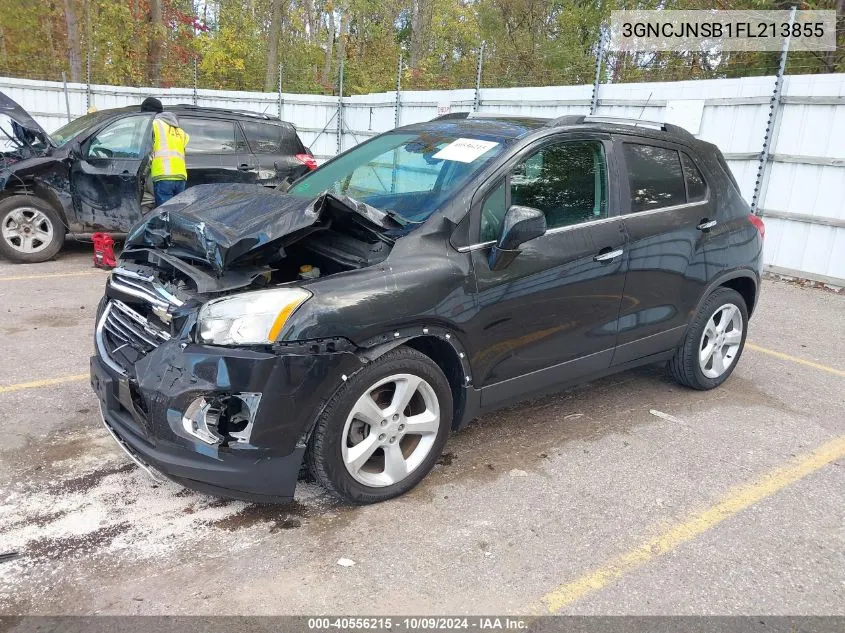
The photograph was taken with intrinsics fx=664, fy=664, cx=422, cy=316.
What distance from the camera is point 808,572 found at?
9.17 feet

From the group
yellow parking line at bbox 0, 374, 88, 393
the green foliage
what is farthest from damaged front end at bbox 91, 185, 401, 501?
the green foliage

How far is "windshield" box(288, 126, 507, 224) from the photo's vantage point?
338 cm

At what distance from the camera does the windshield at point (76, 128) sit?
7844mm

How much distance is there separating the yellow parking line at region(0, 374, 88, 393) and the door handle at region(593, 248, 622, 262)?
3.37m

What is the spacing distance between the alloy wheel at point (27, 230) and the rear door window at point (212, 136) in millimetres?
1821

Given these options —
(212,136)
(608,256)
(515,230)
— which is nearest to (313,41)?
(212,136)

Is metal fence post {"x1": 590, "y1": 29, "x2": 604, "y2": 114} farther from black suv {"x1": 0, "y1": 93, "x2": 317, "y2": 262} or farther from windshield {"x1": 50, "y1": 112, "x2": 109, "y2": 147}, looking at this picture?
windshield {"x1": 50, "y1": 112, "x2": 109, "y2": 147}

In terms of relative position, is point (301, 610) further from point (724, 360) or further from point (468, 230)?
point (724, 360)

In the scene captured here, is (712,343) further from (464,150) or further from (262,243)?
(262,243)

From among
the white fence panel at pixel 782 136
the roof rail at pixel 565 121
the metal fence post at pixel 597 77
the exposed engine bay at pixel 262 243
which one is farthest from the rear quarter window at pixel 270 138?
the roof rail at pixel 565 121

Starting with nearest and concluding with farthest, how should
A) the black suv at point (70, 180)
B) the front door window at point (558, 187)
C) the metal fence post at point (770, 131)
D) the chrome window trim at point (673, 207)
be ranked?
the front door window at point (558, 187)
the chrome window trim at point (673, 207)
the black suv at point (70, 180)
the metal fence post at point (770, 131)

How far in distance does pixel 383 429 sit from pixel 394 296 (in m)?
0.61

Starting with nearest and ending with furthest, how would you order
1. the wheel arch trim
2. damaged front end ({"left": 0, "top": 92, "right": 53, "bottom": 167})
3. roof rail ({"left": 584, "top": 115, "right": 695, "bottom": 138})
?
roof rail ({"left": 584, "top": 115, "right": 695, "bottom": 138}) < the wheel arch trim < damaged front end ({"left": 0, "top": 92, "right": 53, "bottom": 167})

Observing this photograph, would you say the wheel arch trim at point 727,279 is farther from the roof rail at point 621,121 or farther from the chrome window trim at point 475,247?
the chrome window trim at point 475,247
